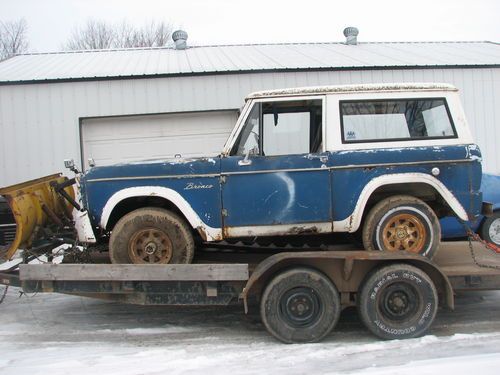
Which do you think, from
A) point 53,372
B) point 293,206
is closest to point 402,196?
point 293,206

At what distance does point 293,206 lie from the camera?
4.93 meters

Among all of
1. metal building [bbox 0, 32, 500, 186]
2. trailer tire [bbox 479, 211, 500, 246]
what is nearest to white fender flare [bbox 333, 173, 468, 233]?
trailer tire [bbox 479, 211, 500, 246]

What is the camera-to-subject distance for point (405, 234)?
500cm

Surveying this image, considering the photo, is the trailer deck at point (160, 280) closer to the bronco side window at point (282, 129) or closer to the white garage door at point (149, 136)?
the bronco side window at point (282, 129)

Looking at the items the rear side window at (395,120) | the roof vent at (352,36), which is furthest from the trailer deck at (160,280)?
the roof vent at (352,36)

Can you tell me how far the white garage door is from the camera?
10727mm

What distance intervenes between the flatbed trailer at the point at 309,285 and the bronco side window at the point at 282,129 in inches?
43.6

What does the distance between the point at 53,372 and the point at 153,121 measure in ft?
24.1

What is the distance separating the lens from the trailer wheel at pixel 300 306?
15.4ft

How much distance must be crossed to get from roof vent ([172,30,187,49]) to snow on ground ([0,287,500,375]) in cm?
1012

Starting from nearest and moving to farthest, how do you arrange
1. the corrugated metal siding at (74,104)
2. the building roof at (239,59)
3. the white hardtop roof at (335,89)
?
the white hardtop roof at (335,89)
the corrugated metal siding at (74,104)
the building roof at (239,59)

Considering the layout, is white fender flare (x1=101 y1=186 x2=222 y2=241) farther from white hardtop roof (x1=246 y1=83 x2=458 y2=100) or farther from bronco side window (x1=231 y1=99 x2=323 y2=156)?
white hardtop roof (x1=246 y1=83 x2=458 y2=100)

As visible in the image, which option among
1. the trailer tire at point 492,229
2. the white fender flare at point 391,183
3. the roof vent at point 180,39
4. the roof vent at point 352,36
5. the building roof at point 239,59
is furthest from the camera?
the roof vent at point 352,36

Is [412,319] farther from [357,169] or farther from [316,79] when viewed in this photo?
[316,79]
